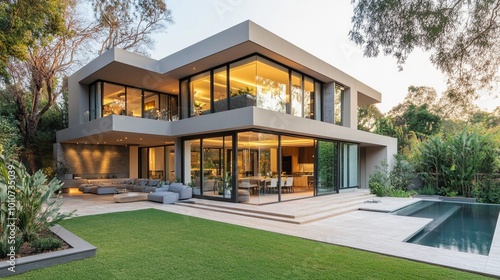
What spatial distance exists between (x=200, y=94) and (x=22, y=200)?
8.84m

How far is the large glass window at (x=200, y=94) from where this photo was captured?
43.0ft

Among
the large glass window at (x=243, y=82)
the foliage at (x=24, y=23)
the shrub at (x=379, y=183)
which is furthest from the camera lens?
the shrub at (x=379, y=183)

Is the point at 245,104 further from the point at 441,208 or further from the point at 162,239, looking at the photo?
the point at 441,208

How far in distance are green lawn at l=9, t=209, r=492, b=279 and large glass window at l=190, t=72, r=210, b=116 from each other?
267 inches

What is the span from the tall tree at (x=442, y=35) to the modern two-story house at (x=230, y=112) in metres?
4.55

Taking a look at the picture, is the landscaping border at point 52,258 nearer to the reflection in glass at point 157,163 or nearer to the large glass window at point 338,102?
the large glass window at point 338,102

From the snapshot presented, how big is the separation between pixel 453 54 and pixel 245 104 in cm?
671

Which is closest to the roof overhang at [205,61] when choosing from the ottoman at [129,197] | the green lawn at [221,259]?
the ottoman at [129,197]

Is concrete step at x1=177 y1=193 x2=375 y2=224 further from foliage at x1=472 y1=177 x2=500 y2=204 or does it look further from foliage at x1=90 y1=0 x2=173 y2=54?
foliage at x1=90 y1=0 x2=173 y2=54

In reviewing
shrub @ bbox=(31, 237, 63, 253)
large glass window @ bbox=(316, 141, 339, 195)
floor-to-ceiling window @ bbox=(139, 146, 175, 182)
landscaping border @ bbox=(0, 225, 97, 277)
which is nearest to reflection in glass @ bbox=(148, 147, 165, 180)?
floor-to-ceiling window @ bbox=(139, 146, 175, 182)

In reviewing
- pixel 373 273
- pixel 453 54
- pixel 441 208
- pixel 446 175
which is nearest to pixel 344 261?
pixel 373 273

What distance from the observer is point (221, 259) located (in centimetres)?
514

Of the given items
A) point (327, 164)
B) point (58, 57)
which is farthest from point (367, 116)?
point (58, 57)

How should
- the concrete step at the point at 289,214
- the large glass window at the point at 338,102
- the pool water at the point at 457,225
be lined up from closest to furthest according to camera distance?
the pool water at the point at 457,225 < the concrete step at the point at 289,214 < the large glass window at the point at 338,102
